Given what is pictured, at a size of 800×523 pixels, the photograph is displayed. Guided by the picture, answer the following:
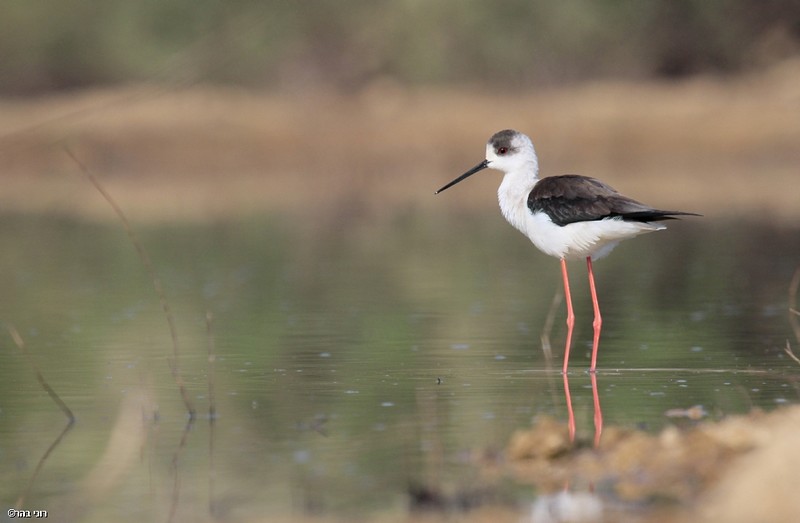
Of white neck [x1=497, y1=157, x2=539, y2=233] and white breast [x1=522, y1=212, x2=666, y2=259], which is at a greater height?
white neck [x1=497, y1=157, x2=539, y2=233]

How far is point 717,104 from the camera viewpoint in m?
34.8

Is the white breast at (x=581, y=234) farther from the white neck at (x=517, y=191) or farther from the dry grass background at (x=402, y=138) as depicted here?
the dry grass background at (x=402, y=138)

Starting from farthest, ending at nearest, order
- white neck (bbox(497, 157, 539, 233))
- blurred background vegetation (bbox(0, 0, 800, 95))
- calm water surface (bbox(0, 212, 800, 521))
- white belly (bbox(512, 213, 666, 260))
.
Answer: blurred background vegetation (bbox(0, 0, 800, 95)) < white neck (bbox(497, 157, 539, 233)) < white belly (bbox(512, 213, 666, 260)) < calm water surface (bbox(0, 212, 800, 521))

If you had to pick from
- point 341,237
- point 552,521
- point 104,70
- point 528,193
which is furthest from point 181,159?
point 552,521

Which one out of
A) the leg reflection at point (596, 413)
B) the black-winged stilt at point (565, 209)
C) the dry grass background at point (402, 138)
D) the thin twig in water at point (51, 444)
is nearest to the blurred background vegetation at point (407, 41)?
the dry grass background at point (402, 138)

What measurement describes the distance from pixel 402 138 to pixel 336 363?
24.0 metres

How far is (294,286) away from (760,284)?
13.7 ft

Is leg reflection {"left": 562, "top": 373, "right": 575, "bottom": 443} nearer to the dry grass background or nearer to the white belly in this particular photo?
the white belly

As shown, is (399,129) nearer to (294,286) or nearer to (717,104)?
(717,104)

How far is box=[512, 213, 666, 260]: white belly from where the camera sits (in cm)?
941

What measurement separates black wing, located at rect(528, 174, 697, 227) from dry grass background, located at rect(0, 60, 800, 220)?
18814mm

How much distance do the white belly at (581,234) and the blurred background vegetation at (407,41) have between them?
87.7ft

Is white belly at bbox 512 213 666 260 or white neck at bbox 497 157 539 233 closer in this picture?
white belly at bbox 512 213 666 260

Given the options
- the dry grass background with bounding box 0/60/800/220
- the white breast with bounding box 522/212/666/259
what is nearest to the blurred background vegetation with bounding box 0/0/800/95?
the dry grass background with bounding box 0/60/800/220
